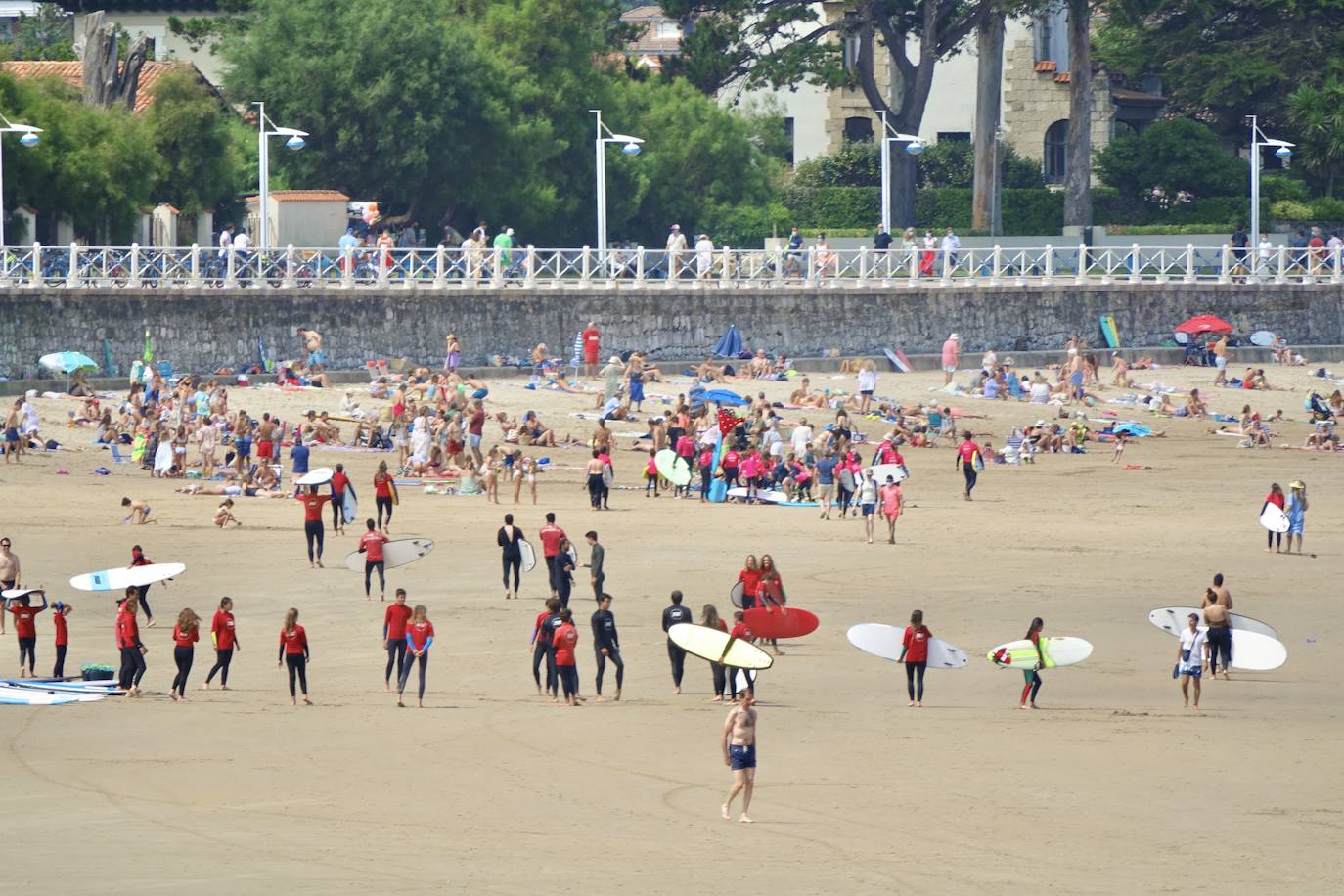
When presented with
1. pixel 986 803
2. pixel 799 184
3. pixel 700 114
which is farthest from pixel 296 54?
pixel 986 803

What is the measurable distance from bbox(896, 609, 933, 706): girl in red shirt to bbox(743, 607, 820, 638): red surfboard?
102cm

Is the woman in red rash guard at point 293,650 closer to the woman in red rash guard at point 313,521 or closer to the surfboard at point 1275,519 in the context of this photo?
the woman in red rash guard at point 313,521

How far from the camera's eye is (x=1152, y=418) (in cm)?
3406

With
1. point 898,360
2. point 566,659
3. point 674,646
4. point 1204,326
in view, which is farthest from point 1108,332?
point 566,659

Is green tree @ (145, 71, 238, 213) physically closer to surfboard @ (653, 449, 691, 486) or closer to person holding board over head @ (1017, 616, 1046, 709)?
surfboard @ (653, 449, 691, 486)

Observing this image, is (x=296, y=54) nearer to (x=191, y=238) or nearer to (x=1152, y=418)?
(x=191, y=238)

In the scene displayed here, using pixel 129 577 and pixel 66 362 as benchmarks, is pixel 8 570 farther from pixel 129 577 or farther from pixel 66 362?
pixel 66 362

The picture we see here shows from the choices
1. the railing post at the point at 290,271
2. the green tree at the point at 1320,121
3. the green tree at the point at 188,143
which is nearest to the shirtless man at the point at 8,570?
the railing post at the point at 290,271

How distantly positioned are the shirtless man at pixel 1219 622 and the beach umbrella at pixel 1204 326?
25848 millimetres

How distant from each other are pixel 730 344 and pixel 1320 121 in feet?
50.0

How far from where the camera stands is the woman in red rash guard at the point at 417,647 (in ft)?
Result: 48.4

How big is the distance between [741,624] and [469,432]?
12.4 m

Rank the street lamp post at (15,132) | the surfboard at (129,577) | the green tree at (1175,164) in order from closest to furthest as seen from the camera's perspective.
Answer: the surfboard at (129,577), the street lamp post at (15,132), the green tree at (1175,164)

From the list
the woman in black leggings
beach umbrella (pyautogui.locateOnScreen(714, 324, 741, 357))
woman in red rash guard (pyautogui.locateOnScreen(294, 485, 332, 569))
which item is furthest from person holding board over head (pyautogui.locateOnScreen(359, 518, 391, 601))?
beach umbrella (pyautogui.locateOnScreen(714, 324, 741, 357))
